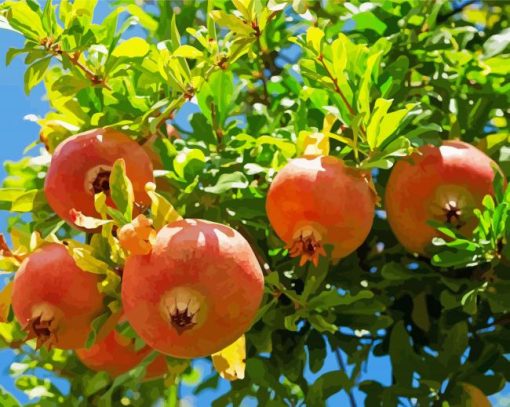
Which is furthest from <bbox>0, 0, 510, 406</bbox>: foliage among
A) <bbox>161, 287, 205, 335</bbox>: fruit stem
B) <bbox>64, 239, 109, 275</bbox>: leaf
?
<bbox>161, 287, 205, 335</bbox>: fruit stem

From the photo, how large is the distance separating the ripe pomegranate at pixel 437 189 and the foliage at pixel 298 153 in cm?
4

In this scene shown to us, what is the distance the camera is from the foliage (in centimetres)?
131

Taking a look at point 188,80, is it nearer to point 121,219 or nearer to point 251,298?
point 121,219

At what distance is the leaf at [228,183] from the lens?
1.35 meters

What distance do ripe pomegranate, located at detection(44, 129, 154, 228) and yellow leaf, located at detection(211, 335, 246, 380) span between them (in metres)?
0.26

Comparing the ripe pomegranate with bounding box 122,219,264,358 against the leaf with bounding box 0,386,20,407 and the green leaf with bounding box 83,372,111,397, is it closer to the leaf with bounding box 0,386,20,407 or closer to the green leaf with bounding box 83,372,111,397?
the green leaf with bounding box 83,372,111,397

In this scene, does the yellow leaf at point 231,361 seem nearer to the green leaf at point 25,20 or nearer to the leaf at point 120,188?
the leaf at point 120,188

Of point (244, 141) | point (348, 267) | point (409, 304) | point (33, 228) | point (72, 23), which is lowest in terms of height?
point (409, 304)

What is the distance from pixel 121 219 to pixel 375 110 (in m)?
0.43

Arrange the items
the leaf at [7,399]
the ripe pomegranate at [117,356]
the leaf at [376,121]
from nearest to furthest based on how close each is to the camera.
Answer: the leaf at [376,121], the ripe pomegranate at [117,356], the leaf at [7,399]

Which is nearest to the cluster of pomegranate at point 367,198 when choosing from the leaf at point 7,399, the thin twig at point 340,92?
the thin twig at point 340,92

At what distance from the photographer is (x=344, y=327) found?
1.57m

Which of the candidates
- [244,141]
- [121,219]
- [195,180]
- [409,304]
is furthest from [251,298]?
[409,304]

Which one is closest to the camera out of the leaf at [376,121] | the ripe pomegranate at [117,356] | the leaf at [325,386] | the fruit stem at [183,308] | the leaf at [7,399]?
the fruit stem at [183,308]
